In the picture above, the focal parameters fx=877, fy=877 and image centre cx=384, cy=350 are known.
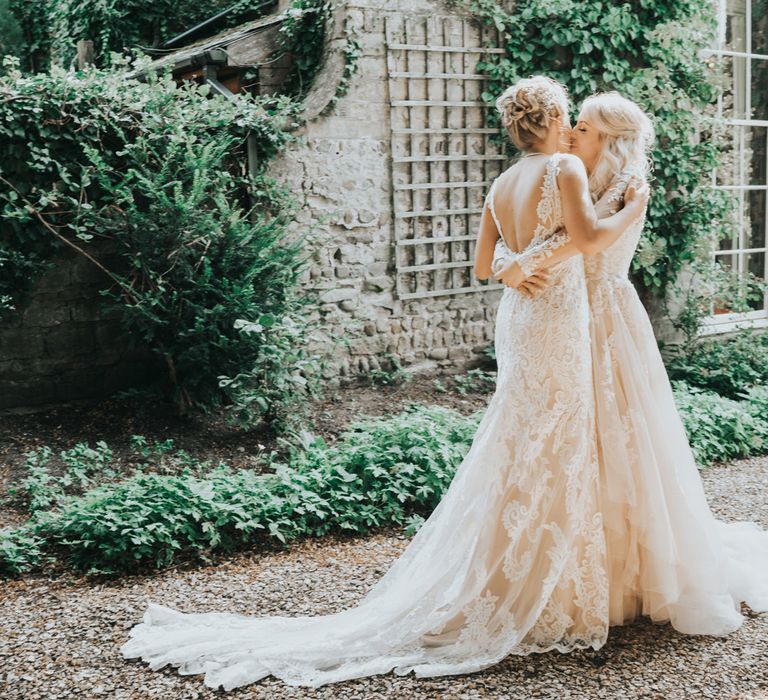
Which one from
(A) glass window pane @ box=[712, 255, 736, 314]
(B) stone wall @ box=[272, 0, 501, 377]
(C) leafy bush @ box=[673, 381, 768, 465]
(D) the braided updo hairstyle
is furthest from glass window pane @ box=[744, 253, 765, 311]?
(D) the braided updo hairstyle

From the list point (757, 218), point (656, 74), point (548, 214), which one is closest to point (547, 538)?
point (548, 214)

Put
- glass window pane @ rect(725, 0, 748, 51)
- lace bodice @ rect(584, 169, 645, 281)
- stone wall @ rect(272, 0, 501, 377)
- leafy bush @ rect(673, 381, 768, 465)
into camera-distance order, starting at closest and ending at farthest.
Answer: lace bodice @ rect(584, 169, 645, 281) → leafy bush @ rect(673, 381, 768, 465) → stone wall @ rect(272, 0, 501, 377) → glass window pane @ rect(725, 0, 748, 51)

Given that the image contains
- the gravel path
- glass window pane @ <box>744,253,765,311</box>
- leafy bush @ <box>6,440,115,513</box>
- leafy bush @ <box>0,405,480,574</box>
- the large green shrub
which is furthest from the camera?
glass window pane @ <box>744,253,765,311</box>

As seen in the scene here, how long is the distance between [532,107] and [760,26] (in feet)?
23.9

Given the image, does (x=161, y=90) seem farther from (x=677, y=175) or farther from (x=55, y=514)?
(x=677, y=175)

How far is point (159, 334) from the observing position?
5855 mm

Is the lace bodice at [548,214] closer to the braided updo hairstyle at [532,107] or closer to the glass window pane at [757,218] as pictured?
the braided updo hairstyle at [532,107]

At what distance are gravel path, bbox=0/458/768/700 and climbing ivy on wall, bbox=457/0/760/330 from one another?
197 inches

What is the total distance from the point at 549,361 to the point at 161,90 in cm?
386

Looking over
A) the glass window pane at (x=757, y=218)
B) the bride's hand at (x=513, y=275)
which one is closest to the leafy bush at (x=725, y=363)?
the glass window pane at (x=757, y=218)

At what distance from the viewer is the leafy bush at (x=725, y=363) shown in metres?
7.49

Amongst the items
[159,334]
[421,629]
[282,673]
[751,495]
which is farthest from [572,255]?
[159,334]

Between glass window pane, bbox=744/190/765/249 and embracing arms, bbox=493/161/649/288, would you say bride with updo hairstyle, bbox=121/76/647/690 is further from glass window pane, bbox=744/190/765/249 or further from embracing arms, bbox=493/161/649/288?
glass window pane, bbox=744/190/765/249

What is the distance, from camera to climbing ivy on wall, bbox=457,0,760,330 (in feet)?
24.7
